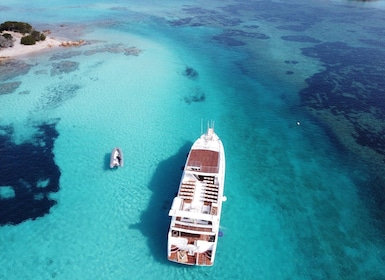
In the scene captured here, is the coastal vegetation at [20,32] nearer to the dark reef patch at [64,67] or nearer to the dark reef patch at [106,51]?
the dark reef patch at [106,51]

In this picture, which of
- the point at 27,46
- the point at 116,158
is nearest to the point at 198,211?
the point at 116,158

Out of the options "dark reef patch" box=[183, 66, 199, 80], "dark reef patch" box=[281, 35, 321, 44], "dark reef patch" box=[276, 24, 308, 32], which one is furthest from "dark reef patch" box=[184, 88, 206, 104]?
"dark reef patch" box=[276, 24, 308, 32]

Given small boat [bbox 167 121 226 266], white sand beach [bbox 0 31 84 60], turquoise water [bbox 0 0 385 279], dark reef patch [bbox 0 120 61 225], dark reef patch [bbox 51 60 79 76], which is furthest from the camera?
white sand beach [bbox 0 31 84 60]

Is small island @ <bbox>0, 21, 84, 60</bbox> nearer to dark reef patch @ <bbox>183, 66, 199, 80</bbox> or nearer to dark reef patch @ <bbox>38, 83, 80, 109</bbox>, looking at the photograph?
dark reef patch @ <bbox>38, 83, 80, 109</bbox>

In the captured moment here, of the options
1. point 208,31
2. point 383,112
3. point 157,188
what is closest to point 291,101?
point 383,112

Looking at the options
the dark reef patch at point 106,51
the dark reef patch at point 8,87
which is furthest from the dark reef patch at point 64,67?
the dark reef patch at point 8,87
